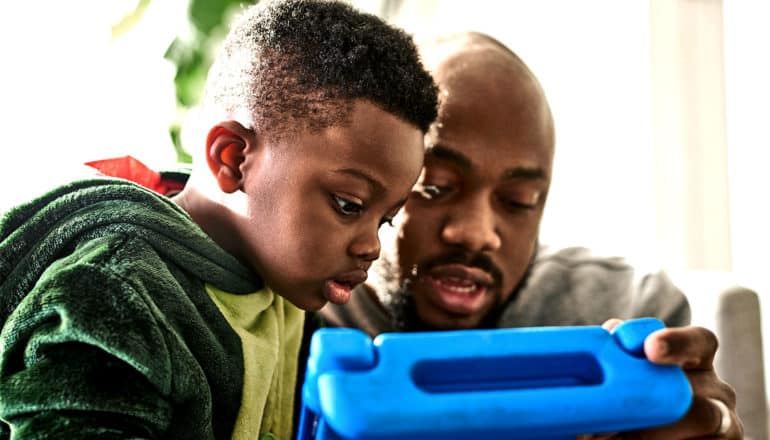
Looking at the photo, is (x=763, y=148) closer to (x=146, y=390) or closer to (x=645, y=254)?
(x=645, y=254)

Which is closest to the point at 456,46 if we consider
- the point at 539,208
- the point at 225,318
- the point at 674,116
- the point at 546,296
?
the point at 539,208

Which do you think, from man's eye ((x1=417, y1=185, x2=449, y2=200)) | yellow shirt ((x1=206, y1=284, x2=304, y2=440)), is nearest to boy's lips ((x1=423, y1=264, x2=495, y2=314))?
man's eye ((x1=417, y1=185, x2=449, y2=200))

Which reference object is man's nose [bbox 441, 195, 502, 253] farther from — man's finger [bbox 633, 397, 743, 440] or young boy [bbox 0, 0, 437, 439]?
man's finger [bbox 633, 397, 743, 440]

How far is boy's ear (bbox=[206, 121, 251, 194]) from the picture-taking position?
73 centimetres

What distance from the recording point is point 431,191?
1.01m

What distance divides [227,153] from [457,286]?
1.44ft

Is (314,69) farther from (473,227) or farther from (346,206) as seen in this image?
(473,227)

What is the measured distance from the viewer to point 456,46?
1.11m

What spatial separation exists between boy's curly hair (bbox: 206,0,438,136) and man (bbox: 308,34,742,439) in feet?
0.78

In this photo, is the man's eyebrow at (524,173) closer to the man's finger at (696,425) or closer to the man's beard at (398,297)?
the man's beard at (398,297)

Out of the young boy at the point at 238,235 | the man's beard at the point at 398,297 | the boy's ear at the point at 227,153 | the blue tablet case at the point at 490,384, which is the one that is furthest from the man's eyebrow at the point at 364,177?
the man's beard at the point at 398,297

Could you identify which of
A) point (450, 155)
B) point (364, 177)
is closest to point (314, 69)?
point (364, 177)

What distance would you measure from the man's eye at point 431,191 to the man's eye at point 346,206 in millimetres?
290

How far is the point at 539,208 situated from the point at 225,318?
566mm
